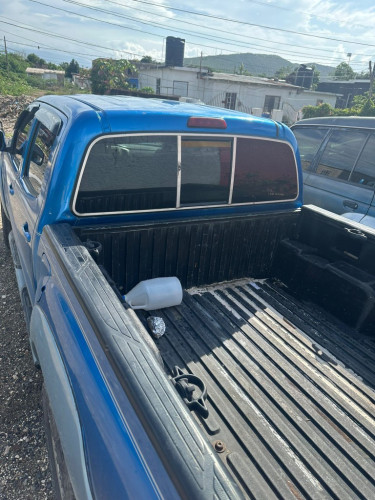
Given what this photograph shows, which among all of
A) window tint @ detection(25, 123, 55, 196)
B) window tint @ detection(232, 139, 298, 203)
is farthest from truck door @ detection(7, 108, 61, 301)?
window tint @ detection(232, 139, 298, 203)

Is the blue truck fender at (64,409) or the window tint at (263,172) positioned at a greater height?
the window tint at (263,172)

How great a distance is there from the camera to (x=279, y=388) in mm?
2254

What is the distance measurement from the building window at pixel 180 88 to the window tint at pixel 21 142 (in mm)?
29396

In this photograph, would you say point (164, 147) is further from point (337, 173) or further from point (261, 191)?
point (337, 173)

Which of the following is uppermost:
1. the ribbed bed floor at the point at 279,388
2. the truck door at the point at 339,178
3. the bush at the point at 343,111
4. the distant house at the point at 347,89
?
the distant house at the point at 347,89

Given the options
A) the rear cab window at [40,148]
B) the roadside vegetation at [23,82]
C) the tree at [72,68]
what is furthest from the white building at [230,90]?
the rear cab window at [40,148]

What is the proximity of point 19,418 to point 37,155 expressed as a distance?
6.80 feet

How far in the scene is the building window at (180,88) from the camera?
30.3 m

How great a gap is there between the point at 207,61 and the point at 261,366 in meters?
222

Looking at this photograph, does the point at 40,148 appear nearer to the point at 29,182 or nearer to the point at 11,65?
the point at 29,182

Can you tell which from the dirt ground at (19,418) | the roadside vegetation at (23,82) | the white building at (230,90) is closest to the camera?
the dirt ground at (19,418)

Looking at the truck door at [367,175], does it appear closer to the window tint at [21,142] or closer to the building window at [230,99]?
the window tint at [21,142]

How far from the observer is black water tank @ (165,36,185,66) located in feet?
113

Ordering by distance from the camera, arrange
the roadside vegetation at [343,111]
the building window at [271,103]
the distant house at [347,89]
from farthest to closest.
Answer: the distant house at [347,89] < the building window at [271,103] < the roadside vegetation at [343,111]
